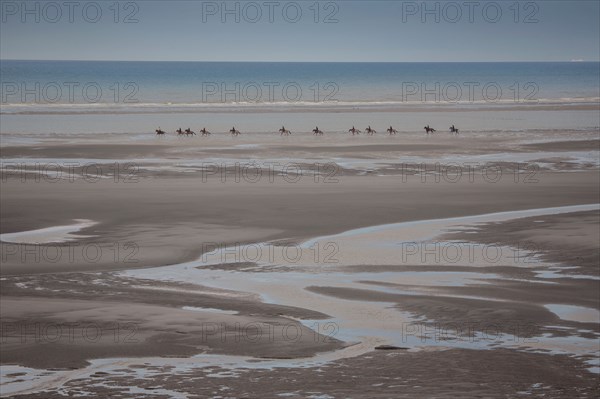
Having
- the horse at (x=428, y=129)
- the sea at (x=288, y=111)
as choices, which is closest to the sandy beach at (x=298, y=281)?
the horse at (x=428, y=129)

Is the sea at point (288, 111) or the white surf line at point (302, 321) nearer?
the white surf line at point (302, 321)

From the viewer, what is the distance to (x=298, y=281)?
11.9 m

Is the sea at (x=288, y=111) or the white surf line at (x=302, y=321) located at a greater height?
the sea at (x=288, y=111)

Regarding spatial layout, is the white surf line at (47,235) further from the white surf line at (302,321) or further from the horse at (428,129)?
the horse at (428,129)

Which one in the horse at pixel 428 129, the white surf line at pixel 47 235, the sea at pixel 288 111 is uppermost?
the sea at pixel 288 111

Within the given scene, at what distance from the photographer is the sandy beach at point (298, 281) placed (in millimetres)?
8039

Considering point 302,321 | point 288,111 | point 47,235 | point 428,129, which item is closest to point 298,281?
point 302,321

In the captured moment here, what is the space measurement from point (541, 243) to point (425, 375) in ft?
22.1

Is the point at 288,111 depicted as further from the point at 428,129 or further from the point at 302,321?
the point at 302,321

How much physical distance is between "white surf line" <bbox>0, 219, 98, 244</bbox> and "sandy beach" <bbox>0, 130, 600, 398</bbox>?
7 centimetres

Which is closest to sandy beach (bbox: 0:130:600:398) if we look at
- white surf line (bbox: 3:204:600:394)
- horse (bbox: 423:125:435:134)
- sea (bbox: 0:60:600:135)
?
white surf line (bbox: 3:204:600:394)

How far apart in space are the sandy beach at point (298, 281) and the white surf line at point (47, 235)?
72mm

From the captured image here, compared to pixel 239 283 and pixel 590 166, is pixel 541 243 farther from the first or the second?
pixel 590 166

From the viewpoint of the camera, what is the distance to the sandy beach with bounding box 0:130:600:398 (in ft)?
26.4
